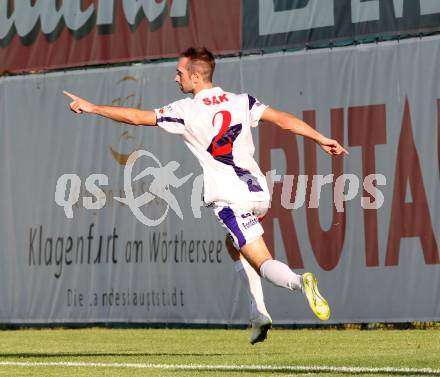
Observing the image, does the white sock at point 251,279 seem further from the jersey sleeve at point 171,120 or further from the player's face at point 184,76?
the player's face at point 184,76

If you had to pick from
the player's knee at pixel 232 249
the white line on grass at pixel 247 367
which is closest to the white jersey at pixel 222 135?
the player's knee at pixel 232 249

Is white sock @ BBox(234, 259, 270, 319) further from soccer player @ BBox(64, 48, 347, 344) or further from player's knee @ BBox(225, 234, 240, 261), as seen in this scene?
soccer player @ BBox(64, 48, 347, 344)

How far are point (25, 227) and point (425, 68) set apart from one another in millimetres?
6366

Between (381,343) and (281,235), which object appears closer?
(381,343)

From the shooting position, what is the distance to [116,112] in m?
8.71

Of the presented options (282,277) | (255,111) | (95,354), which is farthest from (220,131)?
(95,354)

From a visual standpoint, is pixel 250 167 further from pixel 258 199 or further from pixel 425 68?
pixel 425 68

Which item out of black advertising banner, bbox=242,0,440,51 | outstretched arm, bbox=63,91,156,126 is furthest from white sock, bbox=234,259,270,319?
black advertising banner, bbox=242,0,440,51

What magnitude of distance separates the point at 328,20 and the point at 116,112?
684 cm

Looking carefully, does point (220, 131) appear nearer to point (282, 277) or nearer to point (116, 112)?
point (116, 112)

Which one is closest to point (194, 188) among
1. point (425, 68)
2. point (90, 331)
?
point (90, 331)

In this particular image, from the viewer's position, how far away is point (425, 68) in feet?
47.4

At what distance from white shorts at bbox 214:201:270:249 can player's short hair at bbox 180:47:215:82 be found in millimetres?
925

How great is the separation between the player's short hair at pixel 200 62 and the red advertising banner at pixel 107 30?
708 cm
